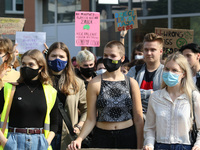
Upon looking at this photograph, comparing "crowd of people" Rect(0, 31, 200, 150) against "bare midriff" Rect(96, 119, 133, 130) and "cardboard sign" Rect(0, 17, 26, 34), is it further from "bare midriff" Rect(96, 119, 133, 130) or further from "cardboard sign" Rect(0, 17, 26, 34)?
"cardboard sign" Rect(0, 17, 26, 34)

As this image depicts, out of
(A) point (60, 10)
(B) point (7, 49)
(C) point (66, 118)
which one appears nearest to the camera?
(C) point (66, 118)

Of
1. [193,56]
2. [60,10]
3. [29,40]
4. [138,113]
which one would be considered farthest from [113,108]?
[60,10]

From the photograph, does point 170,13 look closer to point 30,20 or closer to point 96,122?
point 30,20

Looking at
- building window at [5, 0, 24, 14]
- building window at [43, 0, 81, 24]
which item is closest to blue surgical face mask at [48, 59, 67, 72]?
building window at [43, 0, 81, 24]

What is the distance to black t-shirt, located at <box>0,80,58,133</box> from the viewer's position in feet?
11.1

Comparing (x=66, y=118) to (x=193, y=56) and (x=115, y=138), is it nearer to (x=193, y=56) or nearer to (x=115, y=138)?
(x=115, y=138)

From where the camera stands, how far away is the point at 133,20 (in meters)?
7.28

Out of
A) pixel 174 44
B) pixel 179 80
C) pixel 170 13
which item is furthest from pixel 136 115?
pixel 170 13

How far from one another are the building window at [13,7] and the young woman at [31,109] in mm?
19553

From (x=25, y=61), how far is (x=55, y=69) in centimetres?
64

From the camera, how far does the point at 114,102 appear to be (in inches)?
134

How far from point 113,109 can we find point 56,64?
3.60 ft

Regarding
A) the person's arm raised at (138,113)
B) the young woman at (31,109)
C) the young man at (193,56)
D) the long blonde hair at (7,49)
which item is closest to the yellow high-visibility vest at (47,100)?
the young woman at (31,109)

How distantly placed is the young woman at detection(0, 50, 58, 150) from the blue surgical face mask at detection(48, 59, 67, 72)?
0.48 m
